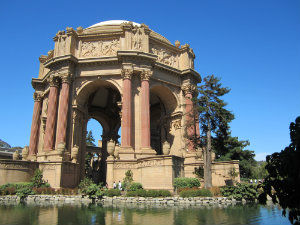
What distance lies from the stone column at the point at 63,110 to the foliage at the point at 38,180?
4.27 meters

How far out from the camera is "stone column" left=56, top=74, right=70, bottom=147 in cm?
2795

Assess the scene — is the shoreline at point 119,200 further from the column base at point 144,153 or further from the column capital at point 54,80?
the column capital at point 54,80

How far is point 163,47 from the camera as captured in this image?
3369 centimetres

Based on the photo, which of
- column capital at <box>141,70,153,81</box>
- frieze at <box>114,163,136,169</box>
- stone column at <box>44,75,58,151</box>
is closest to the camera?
frieze at <box>114,163,136,169</box>

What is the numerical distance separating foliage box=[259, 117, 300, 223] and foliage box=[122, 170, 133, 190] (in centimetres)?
1765

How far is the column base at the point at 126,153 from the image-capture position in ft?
82.4

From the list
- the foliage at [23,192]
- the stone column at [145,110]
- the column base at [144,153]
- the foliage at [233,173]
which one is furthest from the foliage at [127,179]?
the foliage at [233,173]

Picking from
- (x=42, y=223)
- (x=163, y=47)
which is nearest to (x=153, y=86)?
(x=163, y=47)

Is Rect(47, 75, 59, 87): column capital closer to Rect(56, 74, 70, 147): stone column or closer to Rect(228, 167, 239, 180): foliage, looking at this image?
Rect(56, 74, 70, 147): stone column

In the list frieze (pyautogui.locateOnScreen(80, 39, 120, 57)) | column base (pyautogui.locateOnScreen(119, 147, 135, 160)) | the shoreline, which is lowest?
the shoreline

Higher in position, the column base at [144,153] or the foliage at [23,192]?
the column base at [144,153]

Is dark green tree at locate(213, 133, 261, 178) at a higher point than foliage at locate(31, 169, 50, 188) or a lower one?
higher

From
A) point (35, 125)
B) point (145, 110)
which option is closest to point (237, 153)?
point (145, 110)

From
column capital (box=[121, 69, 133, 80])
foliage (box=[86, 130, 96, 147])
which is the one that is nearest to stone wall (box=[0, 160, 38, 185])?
column capital (box=[121, 69, 133, 80])
